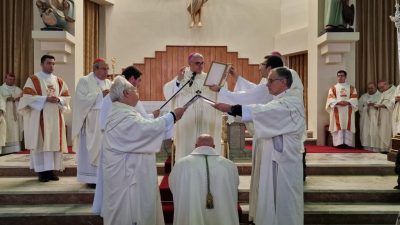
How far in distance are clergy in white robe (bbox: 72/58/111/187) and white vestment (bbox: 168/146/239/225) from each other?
7.29 feet

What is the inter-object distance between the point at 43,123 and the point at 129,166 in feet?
9.21

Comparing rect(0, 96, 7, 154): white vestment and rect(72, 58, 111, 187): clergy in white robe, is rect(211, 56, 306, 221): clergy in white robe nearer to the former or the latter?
rect(72, 58, 111, 187): clergy in white robe

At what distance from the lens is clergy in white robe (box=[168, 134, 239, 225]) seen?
390 centimetres

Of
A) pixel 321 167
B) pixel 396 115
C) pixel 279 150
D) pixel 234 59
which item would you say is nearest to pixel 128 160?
pixel 279 150

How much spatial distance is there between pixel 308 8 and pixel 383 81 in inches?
92.5

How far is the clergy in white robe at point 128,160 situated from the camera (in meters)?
3.94

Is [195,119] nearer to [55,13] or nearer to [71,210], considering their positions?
[71,210]

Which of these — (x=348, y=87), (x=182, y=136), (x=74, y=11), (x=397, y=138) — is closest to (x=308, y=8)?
(x=348, y=87)

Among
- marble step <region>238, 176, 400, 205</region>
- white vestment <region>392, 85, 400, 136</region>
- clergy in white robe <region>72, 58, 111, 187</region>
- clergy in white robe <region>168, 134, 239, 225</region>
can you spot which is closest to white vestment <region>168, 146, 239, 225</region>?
clergy in white robe <region>168, 134, 239, 225</region>

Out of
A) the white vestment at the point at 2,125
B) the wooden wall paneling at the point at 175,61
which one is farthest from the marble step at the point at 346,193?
the wooden wall paneling at the point at 175,61

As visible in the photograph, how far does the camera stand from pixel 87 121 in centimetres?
596

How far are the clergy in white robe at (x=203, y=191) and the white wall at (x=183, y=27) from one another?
7.45 metres

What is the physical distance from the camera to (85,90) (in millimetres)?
5969

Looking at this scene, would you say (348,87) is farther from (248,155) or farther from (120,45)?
(120,45)
